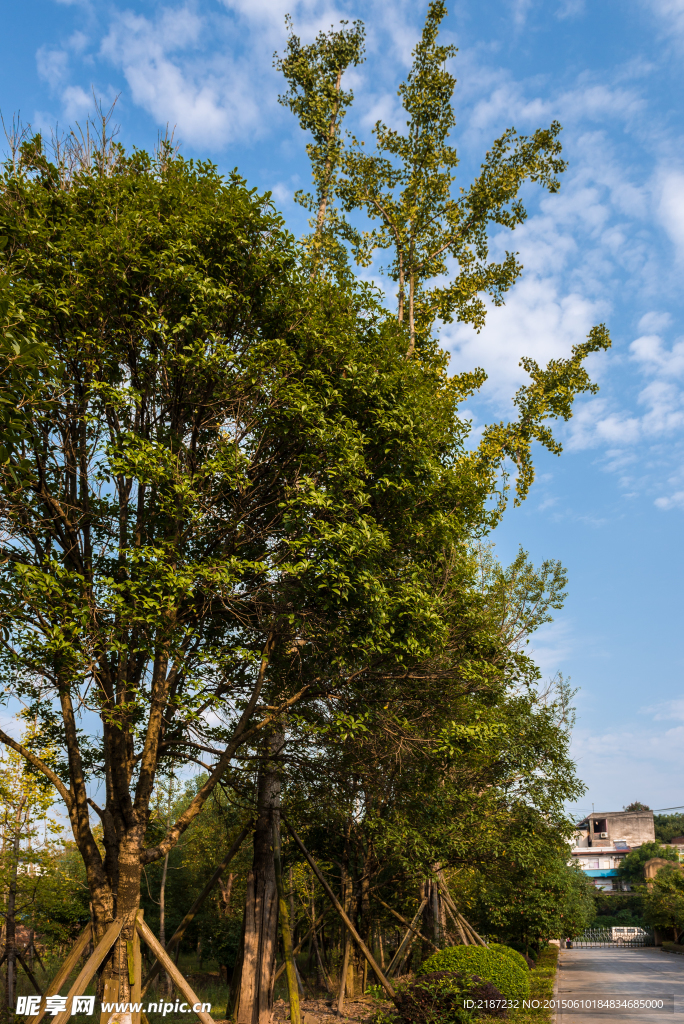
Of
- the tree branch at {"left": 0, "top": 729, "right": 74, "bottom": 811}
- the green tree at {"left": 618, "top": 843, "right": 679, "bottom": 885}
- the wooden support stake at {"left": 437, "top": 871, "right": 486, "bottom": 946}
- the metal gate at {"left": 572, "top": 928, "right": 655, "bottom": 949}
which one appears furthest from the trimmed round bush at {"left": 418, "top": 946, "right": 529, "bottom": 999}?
the green tree at {"left": 618, "top": 843, "right": 679, "bottom": 885}

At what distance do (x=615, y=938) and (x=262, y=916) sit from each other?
181 feet

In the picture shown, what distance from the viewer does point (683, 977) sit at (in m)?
23.5

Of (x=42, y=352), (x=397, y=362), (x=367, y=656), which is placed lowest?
(x=367, y=656)

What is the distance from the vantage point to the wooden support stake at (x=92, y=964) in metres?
7.83

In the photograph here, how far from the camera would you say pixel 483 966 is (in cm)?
1200

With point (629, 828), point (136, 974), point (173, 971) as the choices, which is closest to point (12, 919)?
point (136, 974)

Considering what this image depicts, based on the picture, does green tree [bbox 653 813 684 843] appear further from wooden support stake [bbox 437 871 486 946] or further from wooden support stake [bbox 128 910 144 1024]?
wooden support stake [bbox 128 910 144 1024]

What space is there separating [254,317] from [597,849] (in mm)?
76439

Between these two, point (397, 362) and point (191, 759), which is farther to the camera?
point (191, 759)

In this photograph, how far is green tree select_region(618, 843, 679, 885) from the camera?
5557cm

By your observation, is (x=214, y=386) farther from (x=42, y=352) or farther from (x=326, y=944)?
(x=326, y=944)

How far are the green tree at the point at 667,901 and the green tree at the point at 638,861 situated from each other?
12627 mm

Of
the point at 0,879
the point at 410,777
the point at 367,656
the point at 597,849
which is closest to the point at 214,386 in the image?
the point at 367,656

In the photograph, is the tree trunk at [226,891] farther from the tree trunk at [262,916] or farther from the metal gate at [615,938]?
the metal gate at [615,938]
